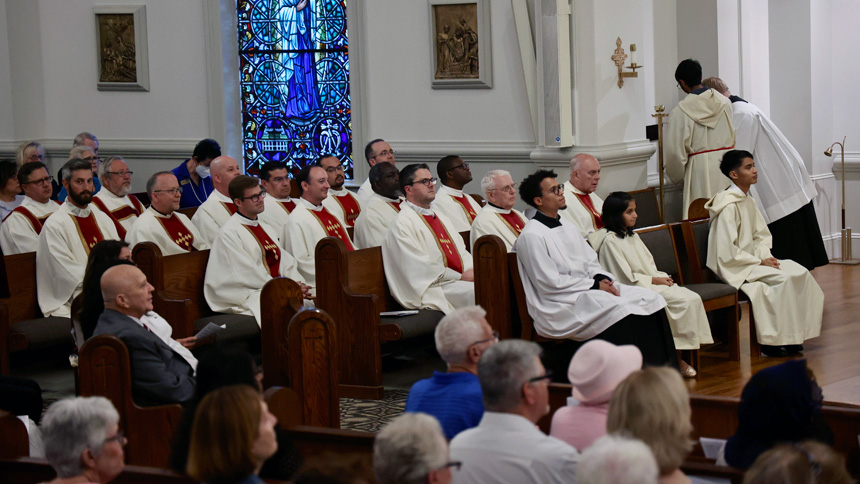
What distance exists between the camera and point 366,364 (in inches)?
279

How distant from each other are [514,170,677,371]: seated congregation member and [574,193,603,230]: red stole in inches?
73.2

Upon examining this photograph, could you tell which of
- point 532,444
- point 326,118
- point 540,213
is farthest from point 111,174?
point 532,444

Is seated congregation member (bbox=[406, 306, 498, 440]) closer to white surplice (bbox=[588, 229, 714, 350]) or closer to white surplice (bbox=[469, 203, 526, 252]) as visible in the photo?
white surplice (bbox=[588, 229, 714, 350])

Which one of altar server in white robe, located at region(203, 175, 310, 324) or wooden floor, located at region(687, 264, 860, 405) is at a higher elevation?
altar server in white robe, located at region(203, 175, 310, 324)

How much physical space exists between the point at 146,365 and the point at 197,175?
5922 millimetres

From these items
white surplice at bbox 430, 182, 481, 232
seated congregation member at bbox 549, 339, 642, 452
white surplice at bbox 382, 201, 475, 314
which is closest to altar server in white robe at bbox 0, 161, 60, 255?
white surplice at bbox 382, 201, 475, 314

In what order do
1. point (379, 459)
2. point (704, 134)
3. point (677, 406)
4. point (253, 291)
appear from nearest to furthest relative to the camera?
point (379, 459)
point (677, 406)
point (253, 291)
point (704, 134)

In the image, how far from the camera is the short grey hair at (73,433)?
336 centimetres

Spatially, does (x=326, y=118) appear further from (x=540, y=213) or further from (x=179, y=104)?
(x=540, y=213)

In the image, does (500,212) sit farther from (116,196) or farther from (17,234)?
(17,234)

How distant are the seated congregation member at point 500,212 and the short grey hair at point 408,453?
5294mm

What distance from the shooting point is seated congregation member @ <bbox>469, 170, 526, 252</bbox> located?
8.20 m

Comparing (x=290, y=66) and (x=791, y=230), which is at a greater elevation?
(x=290, y=66)

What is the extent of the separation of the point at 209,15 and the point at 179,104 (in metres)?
0.96
